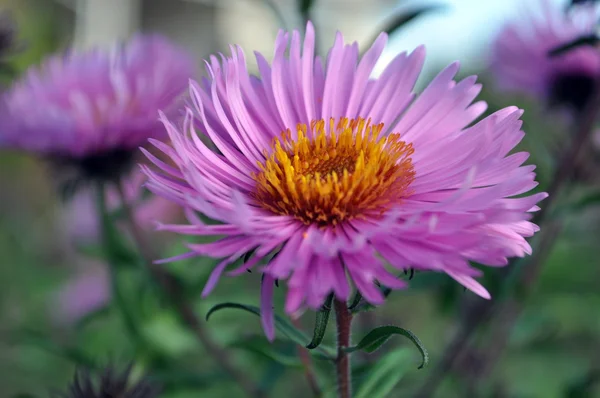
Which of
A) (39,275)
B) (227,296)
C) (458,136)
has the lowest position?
(39,275)

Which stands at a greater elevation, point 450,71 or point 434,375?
point 450,71

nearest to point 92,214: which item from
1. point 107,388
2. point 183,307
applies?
point 183,307

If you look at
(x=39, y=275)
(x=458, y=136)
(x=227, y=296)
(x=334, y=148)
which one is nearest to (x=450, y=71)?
(x=458, y=136)

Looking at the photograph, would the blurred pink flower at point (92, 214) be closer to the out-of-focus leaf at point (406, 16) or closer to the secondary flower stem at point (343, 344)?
the out-of-focus leaf at point (406, 16)

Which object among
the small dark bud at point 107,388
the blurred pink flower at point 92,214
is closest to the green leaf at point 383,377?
the small dark bud at point 107,388

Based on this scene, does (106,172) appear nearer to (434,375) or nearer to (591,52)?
(434,375)

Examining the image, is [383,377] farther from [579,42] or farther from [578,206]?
[579,42]
